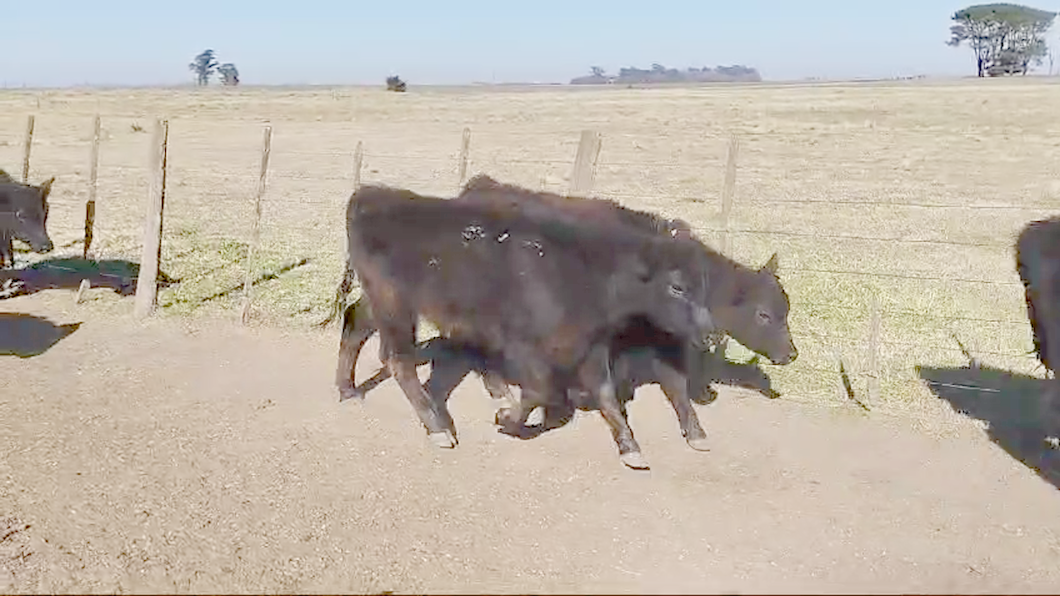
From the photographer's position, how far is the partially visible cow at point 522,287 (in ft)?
22.5

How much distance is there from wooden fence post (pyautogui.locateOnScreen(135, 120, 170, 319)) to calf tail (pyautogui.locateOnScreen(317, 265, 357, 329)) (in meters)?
1.80

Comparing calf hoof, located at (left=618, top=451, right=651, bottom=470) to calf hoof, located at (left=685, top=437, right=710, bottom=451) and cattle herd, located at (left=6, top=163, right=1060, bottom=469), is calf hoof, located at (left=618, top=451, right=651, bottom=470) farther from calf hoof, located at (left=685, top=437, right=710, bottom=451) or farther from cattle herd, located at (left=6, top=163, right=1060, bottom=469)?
calf hoof, located at (left=685, top=437, right=710, bottom=451)

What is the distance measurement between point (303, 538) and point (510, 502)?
1202mm

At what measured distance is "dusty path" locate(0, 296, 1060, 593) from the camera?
492cm

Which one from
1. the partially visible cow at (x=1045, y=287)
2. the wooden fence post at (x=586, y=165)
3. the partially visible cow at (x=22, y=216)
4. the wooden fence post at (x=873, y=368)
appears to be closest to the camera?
the partially visible cow at (x=1045, y=287)

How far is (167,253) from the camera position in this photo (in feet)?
42.6

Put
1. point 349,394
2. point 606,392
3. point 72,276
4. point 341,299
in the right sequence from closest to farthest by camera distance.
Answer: point 606,392 → point 349,394 → point 341,299 → point 72,276

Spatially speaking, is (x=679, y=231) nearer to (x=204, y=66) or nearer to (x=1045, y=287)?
(x=1045, y=287)

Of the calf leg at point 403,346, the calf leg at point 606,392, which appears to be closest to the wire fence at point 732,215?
the calf leg at point 606,392

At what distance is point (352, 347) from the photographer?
7.96 meters

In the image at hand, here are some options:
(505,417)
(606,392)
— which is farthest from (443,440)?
(606,392)

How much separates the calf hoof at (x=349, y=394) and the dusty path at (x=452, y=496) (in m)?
0.08

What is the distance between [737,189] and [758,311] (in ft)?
41.8

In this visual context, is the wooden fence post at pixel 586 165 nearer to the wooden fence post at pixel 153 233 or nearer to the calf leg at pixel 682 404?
the calf leg at pixel 682 404
